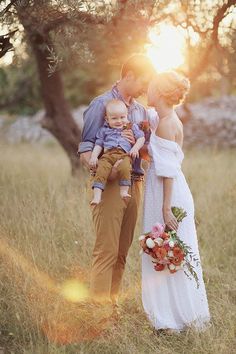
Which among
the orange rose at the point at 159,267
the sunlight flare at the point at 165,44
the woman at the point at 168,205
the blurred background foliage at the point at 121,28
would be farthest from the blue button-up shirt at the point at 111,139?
the sunlight flare at the point at 165,44

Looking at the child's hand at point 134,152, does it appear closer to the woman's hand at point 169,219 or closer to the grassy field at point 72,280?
the woman's hand at point 169,219

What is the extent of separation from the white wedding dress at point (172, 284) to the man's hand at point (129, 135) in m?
0.26

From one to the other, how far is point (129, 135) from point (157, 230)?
0.80 meters

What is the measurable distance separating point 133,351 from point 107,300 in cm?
48

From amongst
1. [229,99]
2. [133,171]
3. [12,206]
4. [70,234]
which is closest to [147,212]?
[133,171]

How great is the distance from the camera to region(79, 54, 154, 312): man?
459 centimetres

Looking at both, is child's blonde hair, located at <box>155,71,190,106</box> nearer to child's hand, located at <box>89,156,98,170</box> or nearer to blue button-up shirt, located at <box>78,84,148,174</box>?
blue button-up shirt, located at <box>78,84,148,174</box>

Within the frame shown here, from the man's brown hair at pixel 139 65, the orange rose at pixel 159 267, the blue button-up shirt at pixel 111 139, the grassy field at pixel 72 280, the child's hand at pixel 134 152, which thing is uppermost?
the man's brown hair at pixel 139 65

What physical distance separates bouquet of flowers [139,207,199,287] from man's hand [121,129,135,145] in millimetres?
665

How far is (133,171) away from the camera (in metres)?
4.80

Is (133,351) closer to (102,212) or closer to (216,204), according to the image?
(102,212)

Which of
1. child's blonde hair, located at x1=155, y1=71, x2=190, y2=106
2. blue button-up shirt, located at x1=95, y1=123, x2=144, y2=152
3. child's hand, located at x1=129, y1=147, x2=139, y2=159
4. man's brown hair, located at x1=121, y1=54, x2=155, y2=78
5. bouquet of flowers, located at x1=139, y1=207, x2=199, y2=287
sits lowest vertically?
bouquet of flowers, located at x1=139, y1=207, x2=199, y2=287

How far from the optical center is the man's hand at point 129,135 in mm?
4520

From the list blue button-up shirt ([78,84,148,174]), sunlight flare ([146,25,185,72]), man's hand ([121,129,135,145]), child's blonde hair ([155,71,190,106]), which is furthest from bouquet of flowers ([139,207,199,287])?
sunlight flare ([146,25,185,72])
